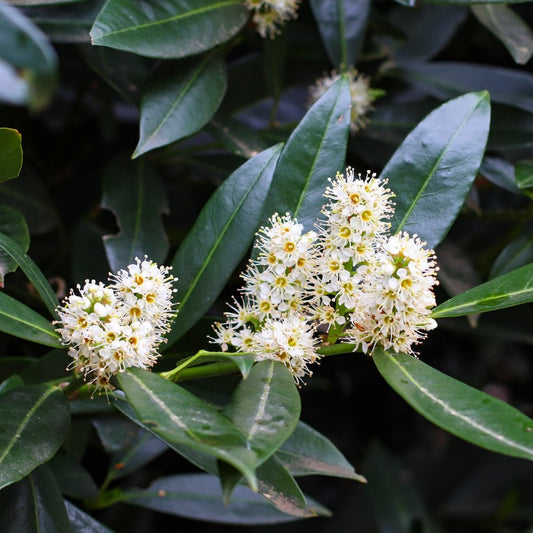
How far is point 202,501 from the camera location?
1637 mm

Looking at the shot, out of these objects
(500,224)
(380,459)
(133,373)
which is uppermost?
(133,373)

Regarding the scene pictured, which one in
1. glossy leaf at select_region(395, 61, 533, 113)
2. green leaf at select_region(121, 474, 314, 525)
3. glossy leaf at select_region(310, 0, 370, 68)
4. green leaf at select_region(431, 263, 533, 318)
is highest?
glossy leaf at select_region(310, 0, 370, 68)

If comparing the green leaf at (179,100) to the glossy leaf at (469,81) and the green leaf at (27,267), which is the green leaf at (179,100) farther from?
the glossy leaf at (469,81)

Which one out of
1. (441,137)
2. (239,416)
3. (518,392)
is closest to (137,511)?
(239,416)

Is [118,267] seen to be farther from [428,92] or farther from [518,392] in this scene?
[518,392]

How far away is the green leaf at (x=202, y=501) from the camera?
161 cm

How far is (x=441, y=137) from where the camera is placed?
1229 millimetres

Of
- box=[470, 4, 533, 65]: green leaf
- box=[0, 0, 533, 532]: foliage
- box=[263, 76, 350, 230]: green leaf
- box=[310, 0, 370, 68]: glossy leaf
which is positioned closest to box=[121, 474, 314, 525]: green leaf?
box=[0, 0, 533, 532]: foliage

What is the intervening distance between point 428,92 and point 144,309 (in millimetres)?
1244

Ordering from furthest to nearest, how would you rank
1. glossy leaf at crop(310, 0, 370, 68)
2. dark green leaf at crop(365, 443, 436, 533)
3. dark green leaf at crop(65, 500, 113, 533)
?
1. dark green leaf at crop(365, 443, 436, 533)
2. glossy leaf at crop(310, 0, 370, 68)
3. dark green leaf at crop(65, 500, 113, 533)

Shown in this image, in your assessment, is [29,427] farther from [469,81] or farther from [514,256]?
[469,81]

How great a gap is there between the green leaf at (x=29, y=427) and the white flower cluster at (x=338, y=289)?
0.29 meters

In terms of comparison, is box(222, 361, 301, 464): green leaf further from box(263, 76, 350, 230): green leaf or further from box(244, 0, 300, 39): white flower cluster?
box(244, 0, 300, 39): white flower cluster

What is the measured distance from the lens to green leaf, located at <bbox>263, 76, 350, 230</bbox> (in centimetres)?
119
